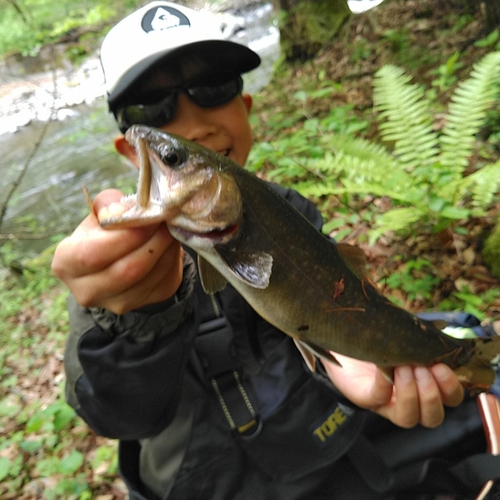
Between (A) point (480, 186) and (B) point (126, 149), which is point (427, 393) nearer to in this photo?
(A) point (480, 186)

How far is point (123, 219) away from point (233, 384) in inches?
45.0

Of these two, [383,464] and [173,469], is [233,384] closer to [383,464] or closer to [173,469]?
[173,469]

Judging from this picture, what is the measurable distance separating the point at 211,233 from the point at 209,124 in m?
1.00

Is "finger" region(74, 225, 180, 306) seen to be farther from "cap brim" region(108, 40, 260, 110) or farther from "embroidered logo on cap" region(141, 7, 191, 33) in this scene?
Result: "embroidered logo on cap" region(141, 7, 191, 33)

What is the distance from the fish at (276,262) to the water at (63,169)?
18.8ft

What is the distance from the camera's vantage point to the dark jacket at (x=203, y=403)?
5.06 ft

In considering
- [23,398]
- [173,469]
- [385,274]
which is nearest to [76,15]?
[23,398]

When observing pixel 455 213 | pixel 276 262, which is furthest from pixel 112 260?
pixel 455 213

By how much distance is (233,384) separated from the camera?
1.96 m

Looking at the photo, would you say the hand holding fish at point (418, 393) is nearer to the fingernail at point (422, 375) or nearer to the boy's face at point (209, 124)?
the fingernail at point (422, 375)

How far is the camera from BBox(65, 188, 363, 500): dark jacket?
154cm

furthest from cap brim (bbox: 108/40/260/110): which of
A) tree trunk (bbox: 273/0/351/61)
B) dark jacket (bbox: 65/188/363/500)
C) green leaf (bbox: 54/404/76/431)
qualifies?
tree trunk (bbox: 273/0/351/61)

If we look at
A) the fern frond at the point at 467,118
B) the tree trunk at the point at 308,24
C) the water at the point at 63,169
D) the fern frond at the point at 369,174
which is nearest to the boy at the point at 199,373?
the fern frond at the point at 369,174

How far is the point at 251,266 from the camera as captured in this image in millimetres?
1414
